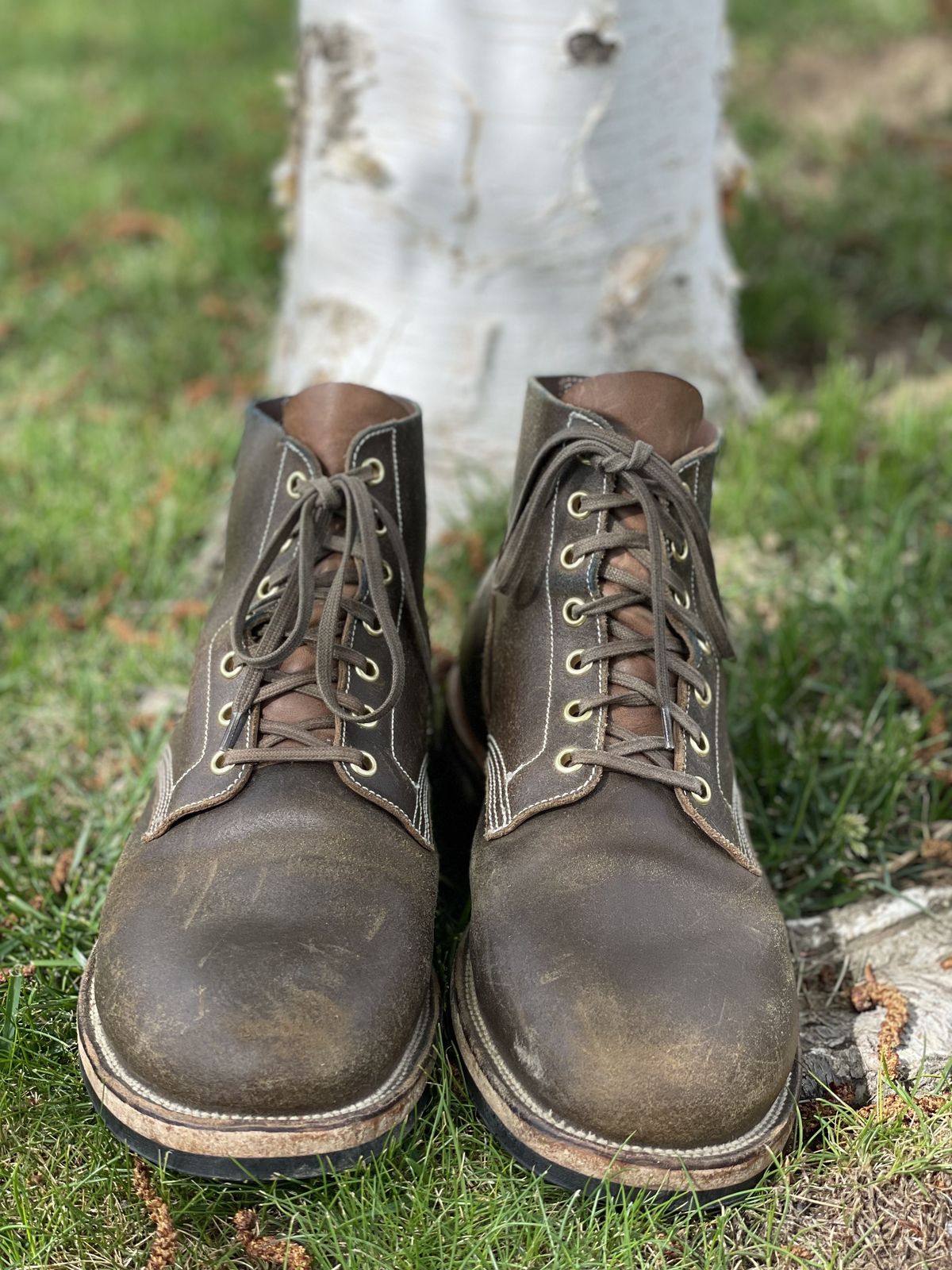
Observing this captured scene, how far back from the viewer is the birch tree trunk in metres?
2.83

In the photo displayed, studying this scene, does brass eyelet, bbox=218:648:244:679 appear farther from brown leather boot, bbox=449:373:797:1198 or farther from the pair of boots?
brown leather boot, bbox=449:373:797:1198

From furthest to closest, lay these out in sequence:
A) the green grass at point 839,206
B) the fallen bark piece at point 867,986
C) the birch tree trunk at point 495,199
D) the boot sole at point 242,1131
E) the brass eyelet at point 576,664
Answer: the green grass at point 839,206 < the birch tree trunk at point 495,199 < the brass eyelet at point 576,664 < the fallen bark piece at point 867,986 < the boot sole at point 242,1131

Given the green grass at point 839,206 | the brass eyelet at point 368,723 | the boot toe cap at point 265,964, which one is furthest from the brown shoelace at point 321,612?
the green grass at point 839,206

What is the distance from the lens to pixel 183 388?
13.0 feet

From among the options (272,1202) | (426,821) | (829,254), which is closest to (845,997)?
(426,821)

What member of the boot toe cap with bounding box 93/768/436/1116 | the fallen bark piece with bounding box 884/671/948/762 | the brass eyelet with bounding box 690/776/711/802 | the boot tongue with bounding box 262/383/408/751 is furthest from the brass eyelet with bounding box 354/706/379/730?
the fallen bark piece with bounding box 884/671/948/762

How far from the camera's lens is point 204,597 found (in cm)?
310

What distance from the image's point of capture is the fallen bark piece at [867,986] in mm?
1847

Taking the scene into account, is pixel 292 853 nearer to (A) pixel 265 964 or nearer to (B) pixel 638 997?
(A) pixel 265 964

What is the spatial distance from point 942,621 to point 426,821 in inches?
56.8

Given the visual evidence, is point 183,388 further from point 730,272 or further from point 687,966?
point 687,966

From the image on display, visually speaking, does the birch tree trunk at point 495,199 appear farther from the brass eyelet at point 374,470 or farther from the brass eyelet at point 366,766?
the brass eyelet at point 366,766

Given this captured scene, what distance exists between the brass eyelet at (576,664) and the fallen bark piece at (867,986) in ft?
2.15

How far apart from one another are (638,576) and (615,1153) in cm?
89
